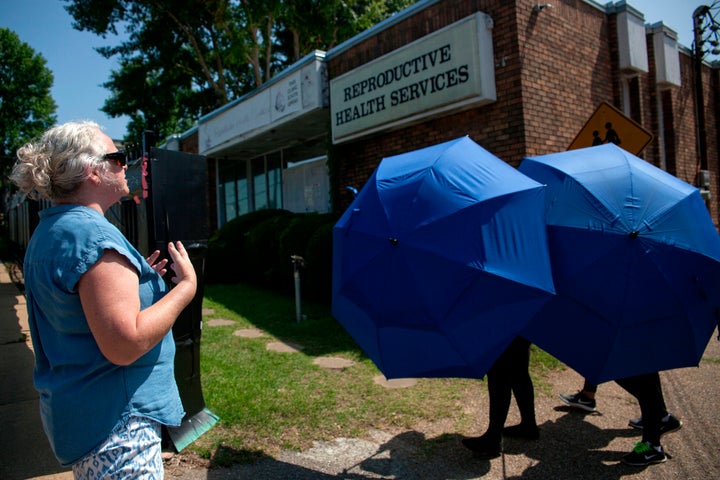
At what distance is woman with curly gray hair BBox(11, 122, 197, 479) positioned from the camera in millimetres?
1431

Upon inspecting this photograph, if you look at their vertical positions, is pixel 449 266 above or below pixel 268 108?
below

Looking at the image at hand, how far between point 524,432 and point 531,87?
5.39m

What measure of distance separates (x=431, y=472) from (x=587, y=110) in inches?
283

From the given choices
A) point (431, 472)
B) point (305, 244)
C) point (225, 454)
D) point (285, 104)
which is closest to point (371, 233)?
point (431, 472)

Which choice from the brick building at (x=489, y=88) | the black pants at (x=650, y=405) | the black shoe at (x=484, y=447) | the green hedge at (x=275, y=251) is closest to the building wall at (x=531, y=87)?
the brick building at (x=489, y=88)

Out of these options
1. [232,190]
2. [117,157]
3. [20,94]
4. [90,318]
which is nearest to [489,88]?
[117,157]

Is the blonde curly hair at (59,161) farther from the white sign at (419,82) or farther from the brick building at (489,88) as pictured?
the white sign at (419,82)

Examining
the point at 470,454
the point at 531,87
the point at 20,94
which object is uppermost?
the point at 20,94

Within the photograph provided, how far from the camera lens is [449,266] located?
8.20 ft

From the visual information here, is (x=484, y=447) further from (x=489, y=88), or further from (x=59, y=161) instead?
(x=489, y=88)

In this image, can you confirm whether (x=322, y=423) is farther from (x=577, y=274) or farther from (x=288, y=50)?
(x=288, y=50)

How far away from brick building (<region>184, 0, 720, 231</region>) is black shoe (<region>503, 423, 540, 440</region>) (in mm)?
3397

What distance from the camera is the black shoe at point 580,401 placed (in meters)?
4.14

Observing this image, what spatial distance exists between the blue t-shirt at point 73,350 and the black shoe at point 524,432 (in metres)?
2.84
